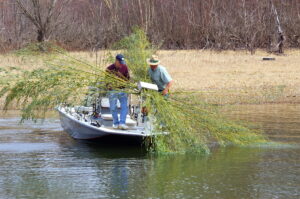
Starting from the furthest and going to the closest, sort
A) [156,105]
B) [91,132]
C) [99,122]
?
[99,122], [91,132], [156,105]

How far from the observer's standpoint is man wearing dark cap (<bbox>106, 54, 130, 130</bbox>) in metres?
12.0

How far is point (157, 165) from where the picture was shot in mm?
10789

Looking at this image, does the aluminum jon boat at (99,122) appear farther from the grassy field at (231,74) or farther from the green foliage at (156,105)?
the grassy field at (231,74)

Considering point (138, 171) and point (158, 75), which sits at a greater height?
point (158, 75)

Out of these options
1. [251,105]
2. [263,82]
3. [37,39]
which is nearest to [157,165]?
[251,105]

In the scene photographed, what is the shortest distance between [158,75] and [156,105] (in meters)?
0.76

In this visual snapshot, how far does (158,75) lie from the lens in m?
12.1

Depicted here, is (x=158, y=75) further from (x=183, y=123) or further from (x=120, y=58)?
(x=183, y=123)

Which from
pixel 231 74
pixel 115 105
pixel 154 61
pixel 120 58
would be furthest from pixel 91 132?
pixel 231 74

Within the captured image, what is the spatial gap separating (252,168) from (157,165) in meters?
1.47

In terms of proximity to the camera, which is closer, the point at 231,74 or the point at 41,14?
the point at 231,74

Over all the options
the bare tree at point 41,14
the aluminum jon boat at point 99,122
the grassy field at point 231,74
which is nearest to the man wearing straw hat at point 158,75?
the aluminum jon boat at point 99,122

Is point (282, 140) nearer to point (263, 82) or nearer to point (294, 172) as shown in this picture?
point (294, 172)

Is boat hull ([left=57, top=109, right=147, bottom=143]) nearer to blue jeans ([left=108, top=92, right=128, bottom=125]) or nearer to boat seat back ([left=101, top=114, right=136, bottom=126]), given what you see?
blue jeans ([left=108, top=92, right=128, bottom=125])
